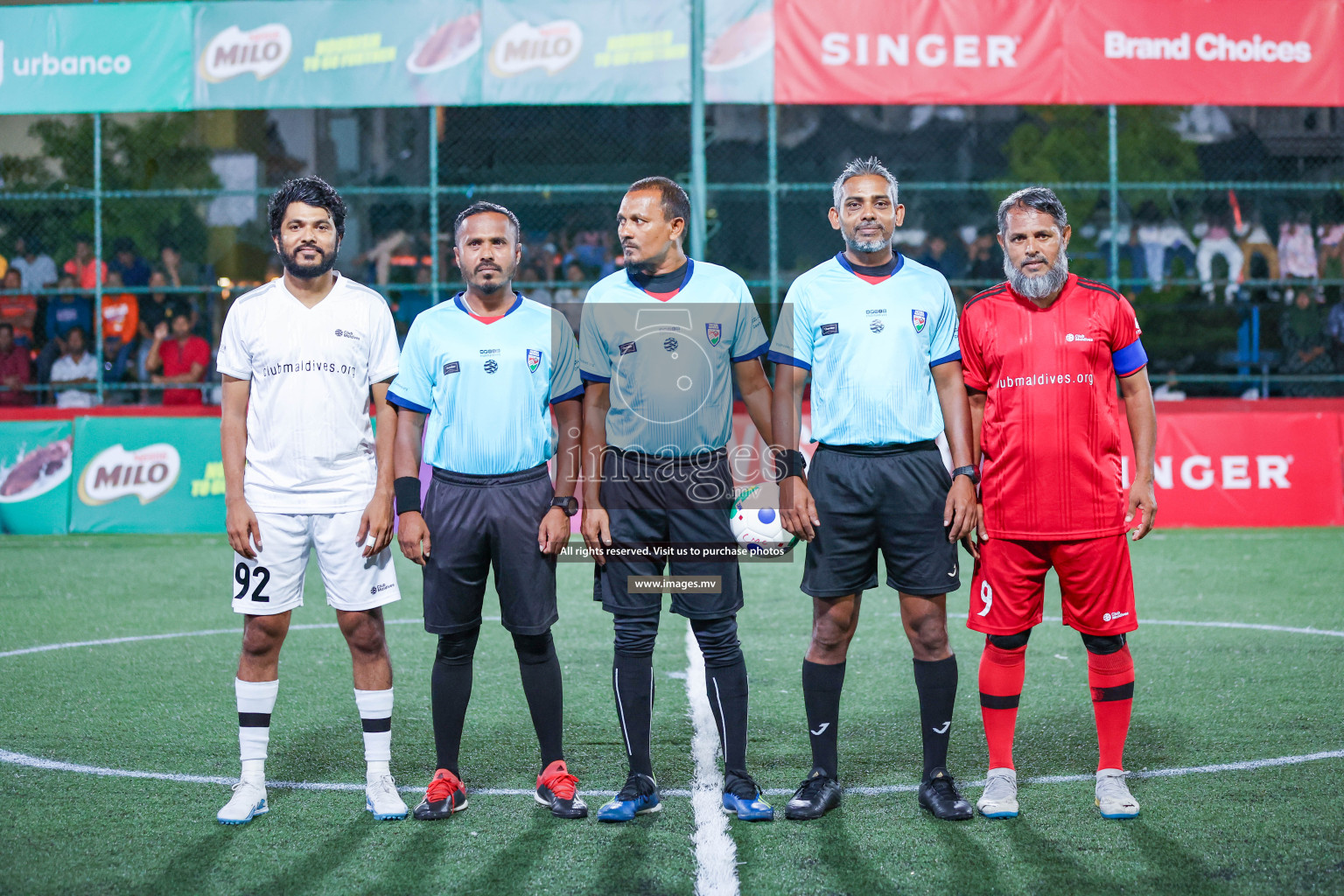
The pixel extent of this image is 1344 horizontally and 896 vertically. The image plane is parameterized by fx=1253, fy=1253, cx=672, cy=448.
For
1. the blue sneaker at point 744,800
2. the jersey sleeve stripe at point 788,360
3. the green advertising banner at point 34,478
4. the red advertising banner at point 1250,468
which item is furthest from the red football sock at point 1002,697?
the green advertising banner at point 34,478

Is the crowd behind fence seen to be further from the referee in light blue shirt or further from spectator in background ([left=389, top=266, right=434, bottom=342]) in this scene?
the referee in light blue shirt

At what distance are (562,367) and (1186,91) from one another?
34.3 ft

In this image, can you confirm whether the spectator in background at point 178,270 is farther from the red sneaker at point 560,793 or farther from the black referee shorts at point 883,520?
the black referee shorts at point 883,520

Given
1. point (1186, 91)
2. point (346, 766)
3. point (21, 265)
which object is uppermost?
point (1186, 91)

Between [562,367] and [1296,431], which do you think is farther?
[1296,431]

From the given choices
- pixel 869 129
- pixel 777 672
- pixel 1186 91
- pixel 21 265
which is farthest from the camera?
pixel 869 129

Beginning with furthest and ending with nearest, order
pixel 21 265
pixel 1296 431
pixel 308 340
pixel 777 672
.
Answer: pixel 21 265
pixel 1296 431
pixel 777 672
pixel 308 340

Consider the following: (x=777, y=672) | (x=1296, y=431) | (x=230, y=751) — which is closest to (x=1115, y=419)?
(x=777, y=672)

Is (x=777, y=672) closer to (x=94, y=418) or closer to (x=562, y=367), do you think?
(x=562, y=367)

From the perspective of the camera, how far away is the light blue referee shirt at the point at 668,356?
412 cm

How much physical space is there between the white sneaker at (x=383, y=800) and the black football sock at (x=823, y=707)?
1.40 metres

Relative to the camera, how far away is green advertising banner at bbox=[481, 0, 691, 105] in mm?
12453

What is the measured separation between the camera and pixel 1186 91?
41.0 feet

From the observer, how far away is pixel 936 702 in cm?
422
